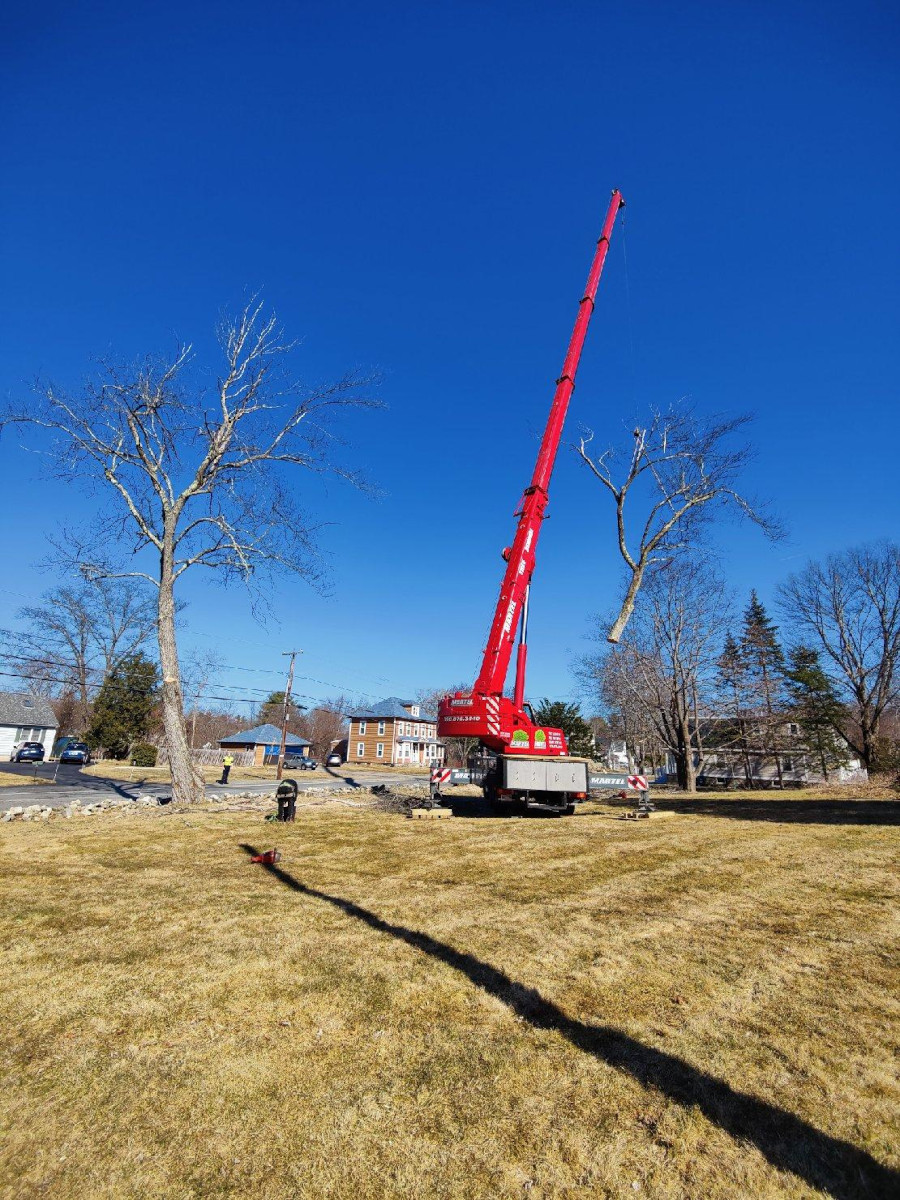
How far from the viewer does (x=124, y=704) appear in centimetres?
4519

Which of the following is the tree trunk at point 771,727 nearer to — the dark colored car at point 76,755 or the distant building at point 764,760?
the distant building at point 764,760

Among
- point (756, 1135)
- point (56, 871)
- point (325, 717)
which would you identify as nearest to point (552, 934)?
point (756, 1135)

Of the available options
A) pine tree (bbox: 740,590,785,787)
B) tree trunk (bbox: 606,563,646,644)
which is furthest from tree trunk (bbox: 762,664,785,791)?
tree trunk (bbox: 606,563,646,644)

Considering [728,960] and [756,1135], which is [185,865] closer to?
[728,960]

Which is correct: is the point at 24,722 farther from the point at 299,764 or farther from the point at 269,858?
the point at 269,858

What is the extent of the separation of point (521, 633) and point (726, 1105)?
11.0 meters

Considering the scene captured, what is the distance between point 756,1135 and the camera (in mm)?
2406

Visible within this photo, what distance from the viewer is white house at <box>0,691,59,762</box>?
47.7 m

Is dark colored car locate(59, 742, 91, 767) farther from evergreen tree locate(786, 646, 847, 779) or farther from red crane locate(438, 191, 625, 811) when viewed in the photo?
→ evergreen tree locate(786, 646, 847, 779)

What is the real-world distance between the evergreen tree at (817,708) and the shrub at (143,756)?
43.5 metres

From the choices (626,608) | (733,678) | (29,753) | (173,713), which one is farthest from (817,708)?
(29,753)

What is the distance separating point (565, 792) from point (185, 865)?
8373 millimetres

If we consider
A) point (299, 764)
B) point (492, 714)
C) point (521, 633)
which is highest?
point (521, 633)

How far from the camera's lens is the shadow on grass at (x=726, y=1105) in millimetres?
2186
